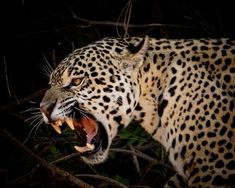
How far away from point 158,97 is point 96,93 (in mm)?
366

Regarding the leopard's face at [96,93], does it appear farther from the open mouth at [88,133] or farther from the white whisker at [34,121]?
the white whisker at [34,121]

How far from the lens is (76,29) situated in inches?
200

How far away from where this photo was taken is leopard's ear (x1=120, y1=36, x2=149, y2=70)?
10.8 ft

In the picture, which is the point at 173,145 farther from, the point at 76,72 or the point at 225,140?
the point at 76,72

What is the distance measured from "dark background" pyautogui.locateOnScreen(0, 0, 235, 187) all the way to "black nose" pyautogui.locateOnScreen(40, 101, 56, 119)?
5.36ft

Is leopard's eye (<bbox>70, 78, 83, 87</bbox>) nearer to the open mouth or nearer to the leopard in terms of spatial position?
the leopard

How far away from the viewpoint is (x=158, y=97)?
329cm

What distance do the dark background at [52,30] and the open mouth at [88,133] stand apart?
1.43 meters

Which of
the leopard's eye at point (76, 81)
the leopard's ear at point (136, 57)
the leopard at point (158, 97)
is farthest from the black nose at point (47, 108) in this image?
the leopard's ear at point (136, 57)

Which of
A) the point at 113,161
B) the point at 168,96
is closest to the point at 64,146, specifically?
the point at 113,161

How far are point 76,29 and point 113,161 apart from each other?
4.14 feet

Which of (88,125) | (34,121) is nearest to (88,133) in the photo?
(88,125)

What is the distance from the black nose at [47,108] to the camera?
3.19 metres

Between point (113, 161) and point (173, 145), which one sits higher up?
point (173, 145)
